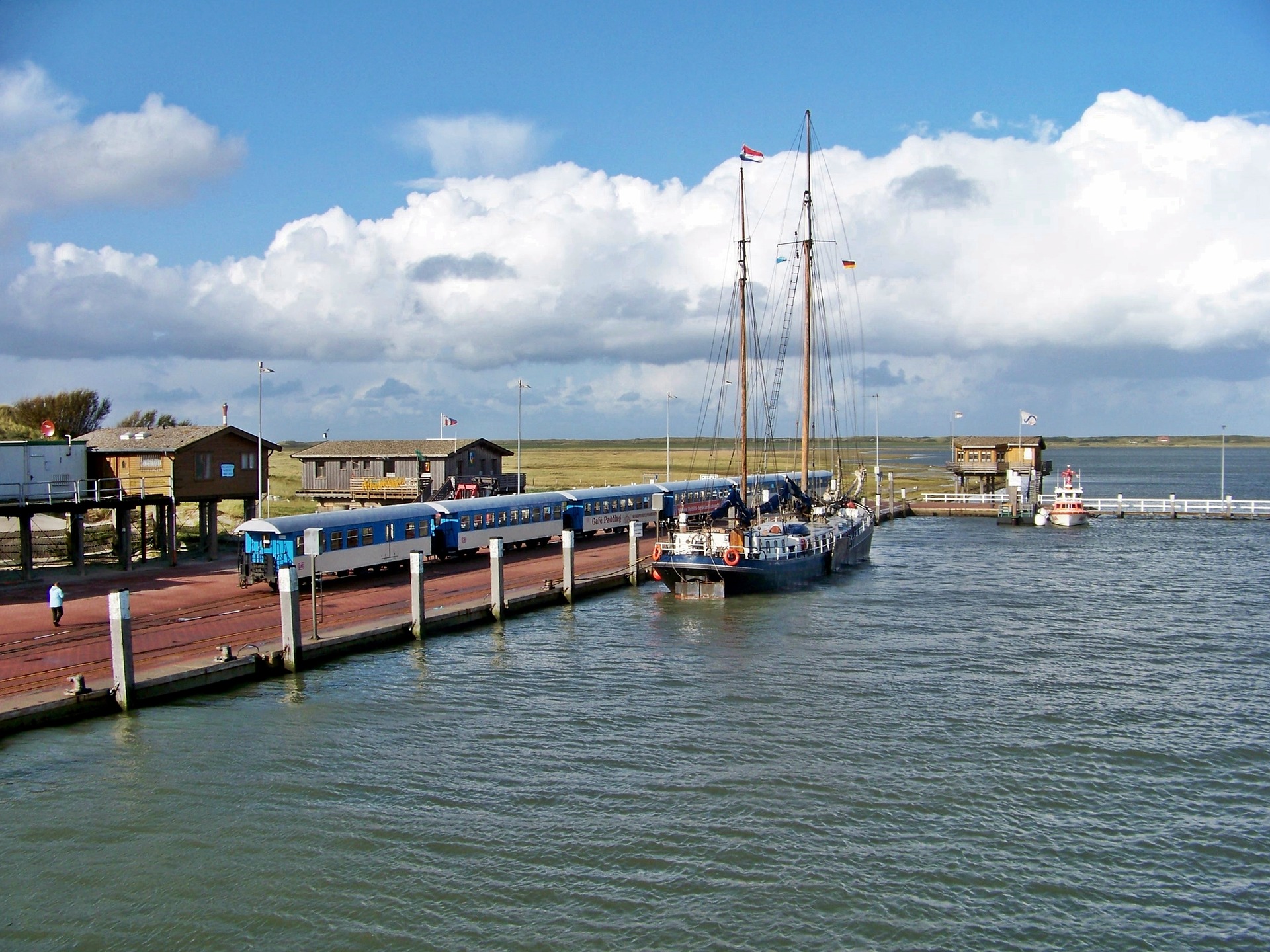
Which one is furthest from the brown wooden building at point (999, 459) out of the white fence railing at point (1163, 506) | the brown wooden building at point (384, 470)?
the brown wooden building at point (384, 470)

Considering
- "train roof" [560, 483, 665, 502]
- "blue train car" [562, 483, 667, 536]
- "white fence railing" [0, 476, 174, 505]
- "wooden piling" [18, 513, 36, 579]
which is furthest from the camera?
"train roof" [560, 483, 665, 502]

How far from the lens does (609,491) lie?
232 feet

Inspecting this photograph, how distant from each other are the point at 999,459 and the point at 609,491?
54558 millimetres

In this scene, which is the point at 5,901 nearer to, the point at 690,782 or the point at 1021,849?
the point at 690,782

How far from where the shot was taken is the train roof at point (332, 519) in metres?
43.0

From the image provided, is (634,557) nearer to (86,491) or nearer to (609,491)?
(609,491)

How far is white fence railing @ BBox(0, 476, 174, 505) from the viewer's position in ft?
145

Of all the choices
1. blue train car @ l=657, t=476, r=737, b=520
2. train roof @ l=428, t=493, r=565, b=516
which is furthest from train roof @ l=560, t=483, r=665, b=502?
train roof @ l=428, t=493, r=565, b=516

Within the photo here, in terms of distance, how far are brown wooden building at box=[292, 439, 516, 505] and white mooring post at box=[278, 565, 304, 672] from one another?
125 ft

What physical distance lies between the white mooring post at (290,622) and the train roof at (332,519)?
918 centimetres

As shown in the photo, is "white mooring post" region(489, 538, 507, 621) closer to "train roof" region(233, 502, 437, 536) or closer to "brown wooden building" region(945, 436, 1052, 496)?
"train roof" region(233, 502, 437, 536)

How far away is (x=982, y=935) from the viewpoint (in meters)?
16.7

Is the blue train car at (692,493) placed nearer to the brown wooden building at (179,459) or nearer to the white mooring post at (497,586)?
the brown wooden building at (179,459)

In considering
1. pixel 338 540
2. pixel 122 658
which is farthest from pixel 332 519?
pixel 122 658
